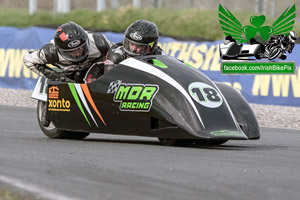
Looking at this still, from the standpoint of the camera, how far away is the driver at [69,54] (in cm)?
975

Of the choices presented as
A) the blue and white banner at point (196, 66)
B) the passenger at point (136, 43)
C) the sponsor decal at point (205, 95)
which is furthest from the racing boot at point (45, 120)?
the blue and white banner at point (196, 66)

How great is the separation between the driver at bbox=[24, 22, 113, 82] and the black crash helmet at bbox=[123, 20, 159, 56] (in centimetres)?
59

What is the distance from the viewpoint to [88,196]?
5.00 meters

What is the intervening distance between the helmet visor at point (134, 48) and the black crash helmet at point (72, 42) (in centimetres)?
55

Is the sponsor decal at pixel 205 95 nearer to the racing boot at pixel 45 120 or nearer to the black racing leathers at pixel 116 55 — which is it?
the black racing leathers at pixel 116 55

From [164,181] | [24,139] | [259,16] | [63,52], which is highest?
[164,181]

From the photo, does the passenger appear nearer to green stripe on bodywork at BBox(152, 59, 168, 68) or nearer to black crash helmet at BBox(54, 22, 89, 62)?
black crash helmet at BBox(54, 22, 89, 62)

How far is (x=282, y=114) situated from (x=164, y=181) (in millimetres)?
9746

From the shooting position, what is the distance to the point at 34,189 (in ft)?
17.1

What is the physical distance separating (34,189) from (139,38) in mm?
4573

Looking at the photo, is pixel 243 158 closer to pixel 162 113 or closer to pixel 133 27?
pixel 162 113

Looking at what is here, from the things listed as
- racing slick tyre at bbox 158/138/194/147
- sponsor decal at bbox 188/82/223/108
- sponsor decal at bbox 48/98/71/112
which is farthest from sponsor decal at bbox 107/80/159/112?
sponsor decal at bbox 48/98/71/112

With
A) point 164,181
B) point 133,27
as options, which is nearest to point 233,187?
point 164,181

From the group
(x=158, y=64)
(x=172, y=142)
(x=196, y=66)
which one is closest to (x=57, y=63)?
(x=158, y=64)
